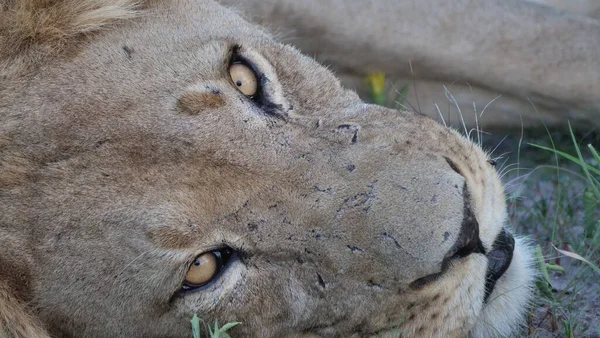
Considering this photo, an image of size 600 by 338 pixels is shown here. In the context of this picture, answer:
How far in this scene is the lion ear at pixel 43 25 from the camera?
271 centimetres

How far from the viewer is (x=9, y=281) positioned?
8.33 ft

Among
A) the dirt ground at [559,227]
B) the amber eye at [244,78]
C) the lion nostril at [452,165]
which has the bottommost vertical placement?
the dirt ground at [559,227]

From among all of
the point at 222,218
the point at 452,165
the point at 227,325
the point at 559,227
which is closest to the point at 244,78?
the point at 222,218

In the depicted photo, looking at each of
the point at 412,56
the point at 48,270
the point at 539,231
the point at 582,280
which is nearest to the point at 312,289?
the point at 48,270

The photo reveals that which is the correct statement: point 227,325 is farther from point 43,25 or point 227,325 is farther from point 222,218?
point 43,25

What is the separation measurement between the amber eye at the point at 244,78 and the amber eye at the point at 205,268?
51 centimetres

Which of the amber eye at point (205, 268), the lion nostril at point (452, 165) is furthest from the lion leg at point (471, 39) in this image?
the amber eye at point (205, 268)

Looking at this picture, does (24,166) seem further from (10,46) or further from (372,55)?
(372,55)

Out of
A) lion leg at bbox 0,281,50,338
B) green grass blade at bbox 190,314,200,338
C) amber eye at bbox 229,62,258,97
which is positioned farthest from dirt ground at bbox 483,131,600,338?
lion leg at bbox 0,281,50,338

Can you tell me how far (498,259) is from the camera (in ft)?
8.50

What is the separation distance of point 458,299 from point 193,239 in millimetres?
700

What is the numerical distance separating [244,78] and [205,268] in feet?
2.01

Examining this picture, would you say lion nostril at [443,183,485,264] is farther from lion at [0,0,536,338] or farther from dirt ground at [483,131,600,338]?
dirt ground at [483,131,600,338]

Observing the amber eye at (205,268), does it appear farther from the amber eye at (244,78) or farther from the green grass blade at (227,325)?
the amber eye at (244,78)
